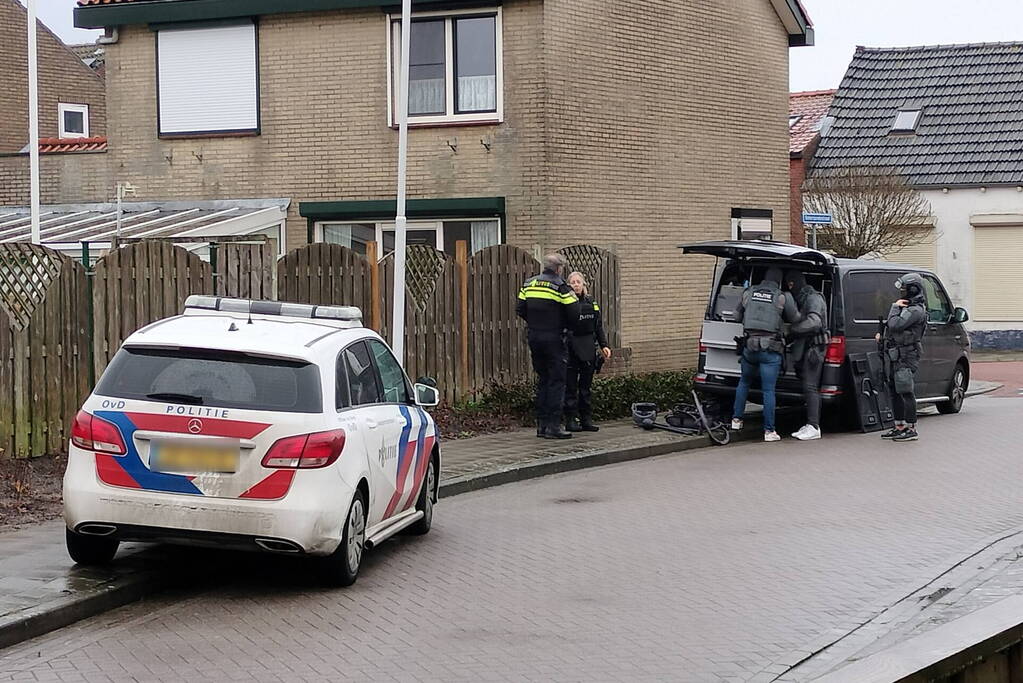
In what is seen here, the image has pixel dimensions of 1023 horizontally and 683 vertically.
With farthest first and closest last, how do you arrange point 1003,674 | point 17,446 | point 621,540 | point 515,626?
point 17,446 < point 621,540 < point 515,626 < point 1003,674

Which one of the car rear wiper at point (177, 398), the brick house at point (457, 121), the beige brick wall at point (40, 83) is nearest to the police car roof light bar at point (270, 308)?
the car rear wiper at point (177, 398)

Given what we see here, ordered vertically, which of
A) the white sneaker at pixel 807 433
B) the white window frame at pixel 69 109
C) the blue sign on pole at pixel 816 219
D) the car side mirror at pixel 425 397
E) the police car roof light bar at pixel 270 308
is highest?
the white window frame at pixel 69 109

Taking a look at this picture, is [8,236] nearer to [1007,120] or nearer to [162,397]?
[162,397]

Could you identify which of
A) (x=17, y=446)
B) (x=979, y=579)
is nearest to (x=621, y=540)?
(x=979, y=579)

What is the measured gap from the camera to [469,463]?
13289 millimetres

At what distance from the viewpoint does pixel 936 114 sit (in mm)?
36500

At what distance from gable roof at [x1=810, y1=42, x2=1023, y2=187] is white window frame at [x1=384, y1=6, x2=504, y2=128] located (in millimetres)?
17499

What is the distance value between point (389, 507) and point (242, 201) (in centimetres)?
1282

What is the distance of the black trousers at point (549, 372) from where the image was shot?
48.3ft

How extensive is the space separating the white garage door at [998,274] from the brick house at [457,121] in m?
14.4

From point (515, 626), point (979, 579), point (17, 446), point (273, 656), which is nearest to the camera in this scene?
point (273, 656)

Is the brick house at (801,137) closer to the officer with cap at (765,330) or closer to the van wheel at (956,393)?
the van wheel at (956,393)

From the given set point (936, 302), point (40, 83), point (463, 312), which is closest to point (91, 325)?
point (463, 312)

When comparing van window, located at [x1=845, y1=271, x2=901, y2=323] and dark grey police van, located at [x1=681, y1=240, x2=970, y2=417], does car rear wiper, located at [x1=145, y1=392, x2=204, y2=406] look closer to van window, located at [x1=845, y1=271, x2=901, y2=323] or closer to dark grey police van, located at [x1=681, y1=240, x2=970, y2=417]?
dark grey police van, located at [x1=681, y1=240, x2=970, y2=417]
